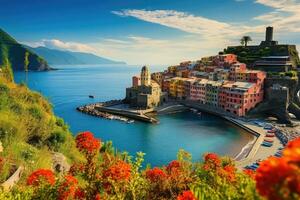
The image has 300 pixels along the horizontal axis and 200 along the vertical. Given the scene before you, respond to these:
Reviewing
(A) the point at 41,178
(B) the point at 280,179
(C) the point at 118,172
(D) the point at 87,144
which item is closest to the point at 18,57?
(A) the point at 41,178

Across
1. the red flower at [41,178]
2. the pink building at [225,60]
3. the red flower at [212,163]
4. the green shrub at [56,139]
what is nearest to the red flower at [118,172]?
the red flower at [41,178]

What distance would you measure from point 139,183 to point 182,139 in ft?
94.1

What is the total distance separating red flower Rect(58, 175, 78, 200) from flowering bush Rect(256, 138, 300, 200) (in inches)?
222

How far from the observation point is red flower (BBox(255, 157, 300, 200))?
6.96 ft

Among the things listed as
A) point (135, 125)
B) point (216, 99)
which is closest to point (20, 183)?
point (135, 125)

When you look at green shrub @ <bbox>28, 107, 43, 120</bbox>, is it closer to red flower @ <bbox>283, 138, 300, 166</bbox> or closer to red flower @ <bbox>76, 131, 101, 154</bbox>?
red flower @ <bbox>76, 131, 101, 154</bbox>

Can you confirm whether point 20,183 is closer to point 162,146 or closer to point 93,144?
point 93,144

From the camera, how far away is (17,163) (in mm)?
11898

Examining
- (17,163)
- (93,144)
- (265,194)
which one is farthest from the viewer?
(17,163)

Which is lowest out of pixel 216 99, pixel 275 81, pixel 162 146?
pixel 162 146

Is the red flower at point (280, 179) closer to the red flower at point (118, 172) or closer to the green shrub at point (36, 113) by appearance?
the red flower at point (118, 172)

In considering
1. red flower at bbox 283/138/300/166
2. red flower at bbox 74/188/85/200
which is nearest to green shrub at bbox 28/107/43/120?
red flower at bbox 74/188/85/200

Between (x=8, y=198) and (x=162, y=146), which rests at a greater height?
(x=8, y=198)

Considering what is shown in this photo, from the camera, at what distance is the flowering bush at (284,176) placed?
2.11 metres
